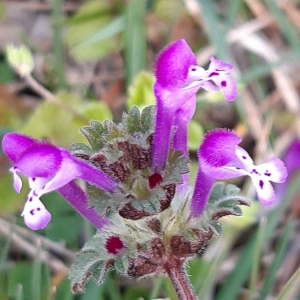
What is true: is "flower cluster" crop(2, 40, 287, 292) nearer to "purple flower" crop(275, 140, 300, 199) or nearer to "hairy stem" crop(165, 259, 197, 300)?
"hairy stem" crop(165, 259, 197, 300)

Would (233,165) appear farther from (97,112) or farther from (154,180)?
(97,112)

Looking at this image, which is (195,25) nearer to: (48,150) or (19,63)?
(19,63)

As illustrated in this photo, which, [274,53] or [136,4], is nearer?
[136,4]

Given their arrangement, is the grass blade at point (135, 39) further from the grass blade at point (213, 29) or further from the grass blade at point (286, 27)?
the grass blade at point (286, 27)

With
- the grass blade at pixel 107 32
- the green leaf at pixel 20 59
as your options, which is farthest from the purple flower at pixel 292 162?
the green leaf at pixel 20 59

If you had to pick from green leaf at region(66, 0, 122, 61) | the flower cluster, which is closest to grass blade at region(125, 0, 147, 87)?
green leaf at region(66, 0, 122, 61)

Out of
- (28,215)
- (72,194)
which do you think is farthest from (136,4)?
(28,215)

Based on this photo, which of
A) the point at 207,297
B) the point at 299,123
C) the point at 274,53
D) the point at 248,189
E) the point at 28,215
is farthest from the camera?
the point at 274,53
